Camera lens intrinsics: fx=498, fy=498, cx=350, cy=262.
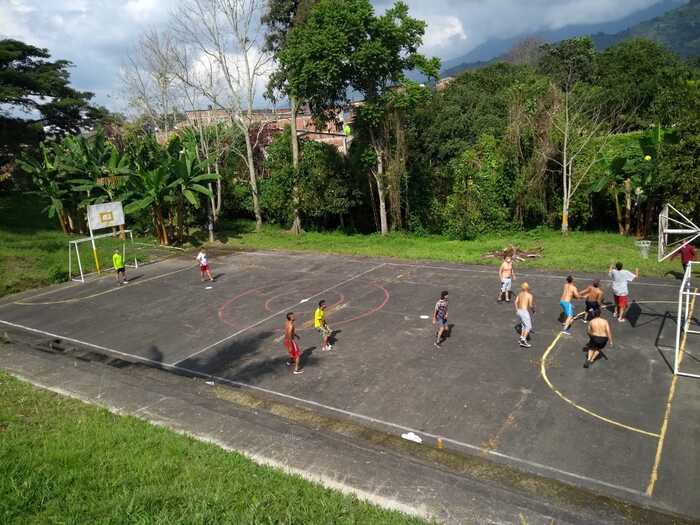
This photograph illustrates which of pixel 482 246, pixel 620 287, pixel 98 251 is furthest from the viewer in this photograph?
pixel 98 251

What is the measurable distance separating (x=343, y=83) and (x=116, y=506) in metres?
24.1

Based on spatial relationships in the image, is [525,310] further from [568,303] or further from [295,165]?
[295,165]

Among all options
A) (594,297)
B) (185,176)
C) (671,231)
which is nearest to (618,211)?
(671,231)

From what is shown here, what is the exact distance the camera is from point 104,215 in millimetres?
25141

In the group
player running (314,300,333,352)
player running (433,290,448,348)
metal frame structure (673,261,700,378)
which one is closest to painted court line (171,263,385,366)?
player running (314,300,333,352)

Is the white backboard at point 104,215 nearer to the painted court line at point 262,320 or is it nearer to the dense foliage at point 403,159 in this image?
the dense foliage at point 403,159

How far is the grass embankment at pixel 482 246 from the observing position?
19.9 meters

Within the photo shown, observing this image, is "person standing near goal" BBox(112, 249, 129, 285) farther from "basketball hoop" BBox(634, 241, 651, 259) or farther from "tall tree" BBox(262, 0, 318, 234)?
"basketball hoop" BBox(634, 241, 651, 259)

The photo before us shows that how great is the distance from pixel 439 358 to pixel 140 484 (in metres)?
7.82

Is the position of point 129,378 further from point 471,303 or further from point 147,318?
point 471,303

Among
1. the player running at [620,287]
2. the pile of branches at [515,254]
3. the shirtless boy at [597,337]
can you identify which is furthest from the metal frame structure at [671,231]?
the pile of branches at [515,254]

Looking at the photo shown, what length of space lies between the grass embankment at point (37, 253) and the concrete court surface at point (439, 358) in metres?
1.65

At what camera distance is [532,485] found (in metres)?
7.96

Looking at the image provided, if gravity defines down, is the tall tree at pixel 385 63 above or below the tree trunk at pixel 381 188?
above
